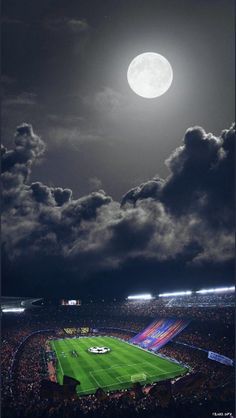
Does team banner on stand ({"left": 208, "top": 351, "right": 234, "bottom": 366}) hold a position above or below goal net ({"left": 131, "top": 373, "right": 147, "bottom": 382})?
above

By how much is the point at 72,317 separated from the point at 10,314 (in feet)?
68.7

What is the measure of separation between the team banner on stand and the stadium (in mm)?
89

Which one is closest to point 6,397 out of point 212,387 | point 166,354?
point 212,387

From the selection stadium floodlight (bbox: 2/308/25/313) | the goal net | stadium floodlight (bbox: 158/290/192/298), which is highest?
stadium floodlight (bbox: 158/290/192/298)

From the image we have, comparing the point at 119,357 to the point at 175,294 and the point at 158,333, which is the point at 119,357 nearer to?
the point at 158,333

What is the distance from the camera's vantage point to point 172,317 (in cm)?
7988

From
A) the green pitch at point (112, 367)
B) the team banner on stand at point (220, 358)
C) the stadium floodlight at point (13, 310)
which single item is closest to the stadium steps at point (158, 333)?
the green pitch at point (112, 367)

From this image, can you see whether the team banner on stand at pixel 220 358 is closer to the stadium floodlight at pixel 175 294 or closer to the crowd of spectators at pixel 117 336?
the crowd of spectators at pixel 117 336

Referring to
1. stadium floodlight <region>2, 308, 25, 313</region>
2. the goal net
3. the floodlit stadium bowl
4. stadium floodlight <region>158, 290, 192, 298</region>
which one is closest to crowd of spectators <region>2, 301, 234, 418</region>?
stadium floodlight <region>2, 308, 25, 313</region>

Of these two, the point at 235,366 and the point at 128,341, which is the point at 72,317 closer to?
the point at 128,341

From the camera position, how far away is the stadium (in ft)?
108

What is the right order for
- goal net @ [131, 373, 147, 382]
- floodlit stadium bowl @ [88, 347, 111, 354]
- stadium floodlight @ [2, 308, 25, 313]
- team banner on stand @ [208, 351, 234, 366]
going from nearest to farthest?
1. goal net @ [131, 373, 147, 382]
2. team banner on stand @ [208, 351, 234, 366]
3. floodlit stadium bowl @ [88, 347, 111, 354]
4. stadium floodlight @ [2, 308, 25, 313]

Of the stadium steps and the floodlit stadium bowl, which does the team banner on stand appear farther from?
the floodlit stadium bowl

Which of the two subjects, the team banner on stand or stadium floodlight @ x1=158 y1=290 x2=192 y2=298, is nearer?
Answer: the team banner on stand
